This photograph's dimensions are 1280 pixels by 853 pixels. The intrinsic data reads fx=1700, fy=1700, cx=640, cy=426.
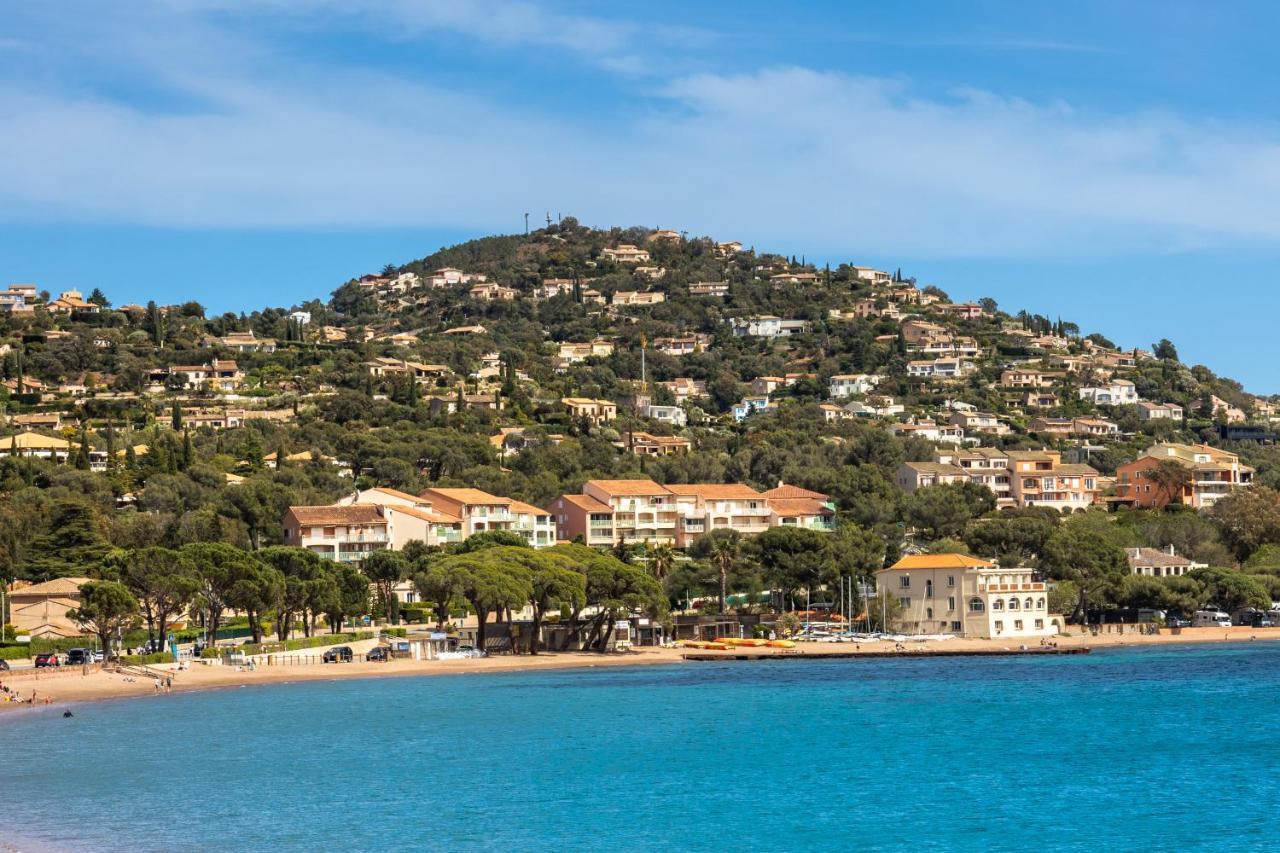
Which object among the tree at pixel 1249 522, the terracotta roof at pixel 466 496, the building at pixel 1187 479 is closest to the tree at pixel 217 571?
the terracotta roof at pixel 466 496

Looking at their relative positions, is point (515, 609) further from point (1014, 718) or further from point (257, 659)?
point (1014, 718)

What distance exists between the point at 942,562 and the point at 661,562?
1629cm

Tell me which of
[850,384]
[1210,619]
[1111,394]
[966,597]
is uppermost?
[850,384]

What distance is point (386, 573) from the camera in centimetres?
8856

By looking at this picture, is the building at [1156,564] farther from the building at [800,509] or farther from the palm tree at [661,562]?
the palm tree at [661,562]

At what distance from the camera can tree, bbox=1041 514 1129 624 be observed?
99.6m

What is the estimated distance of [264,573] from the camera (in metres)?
76.6

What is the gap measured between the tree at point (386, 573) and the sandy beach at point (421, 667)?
23.0 feet

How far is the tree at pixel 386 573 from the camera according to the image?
88438 millimetres

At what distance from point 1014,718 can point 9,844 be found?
36085 millimetres

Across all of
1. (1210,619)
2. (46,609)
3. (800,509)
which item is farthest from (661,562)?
(46,609)

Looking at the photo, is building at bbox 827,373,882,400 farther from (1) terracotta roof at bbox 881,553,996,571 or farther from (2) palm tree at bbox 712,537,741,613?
(2) palm tree at bbox 712,537,741,613

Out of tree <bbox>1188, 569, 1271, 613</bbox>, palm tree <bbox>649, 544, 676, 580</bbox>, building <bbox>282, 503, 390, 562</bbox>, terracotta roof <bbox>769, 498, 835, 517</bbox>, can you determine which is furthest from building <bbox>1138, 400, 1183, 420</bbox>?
building <bbox>282, 503, 390, 562</bbox>

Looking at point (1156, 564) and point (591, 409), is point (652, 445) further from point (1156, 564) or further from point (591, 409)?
point (1156, 564)
